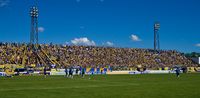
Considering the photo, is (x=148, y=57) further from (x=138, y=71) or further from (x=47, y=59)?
(x=47, y=59)

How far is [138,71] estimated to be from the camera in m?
84.3

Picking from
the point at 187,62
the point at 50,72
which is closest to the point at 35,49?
the point at 50,72

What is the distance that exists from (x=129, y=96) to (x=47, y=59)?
57.6 meters

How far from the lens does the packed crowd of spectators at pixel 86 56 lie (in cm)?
7719

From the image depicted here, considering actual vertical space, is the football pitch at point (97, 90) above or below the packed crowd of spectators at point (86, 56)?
below

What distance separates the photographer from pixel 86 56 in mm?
88125

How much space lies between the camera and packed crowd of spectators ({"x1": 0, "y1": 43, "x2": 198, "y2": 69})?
77188 millimetres

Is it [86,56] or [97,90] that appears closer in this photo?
[97,90]

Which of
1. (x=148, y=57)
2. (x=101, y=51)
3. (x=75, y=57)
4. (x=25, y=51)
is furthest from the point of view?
(x=148, y=57)

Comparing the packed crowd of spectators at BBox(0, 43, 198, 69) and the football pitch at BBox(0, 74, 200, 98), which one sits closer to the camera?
the football pitch at BBox(0, 74, 200, 98)

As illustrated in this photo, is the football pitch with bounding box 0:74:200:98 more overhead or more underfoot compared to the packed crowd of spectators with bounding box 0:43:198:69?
more underfoot

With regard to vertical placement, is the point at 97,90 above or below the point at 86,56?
below

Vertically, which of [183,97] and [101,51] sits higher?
[101,51]

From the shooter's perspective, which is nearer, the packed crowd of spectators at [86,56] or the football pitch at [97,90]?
the football pitch at [97,90]
